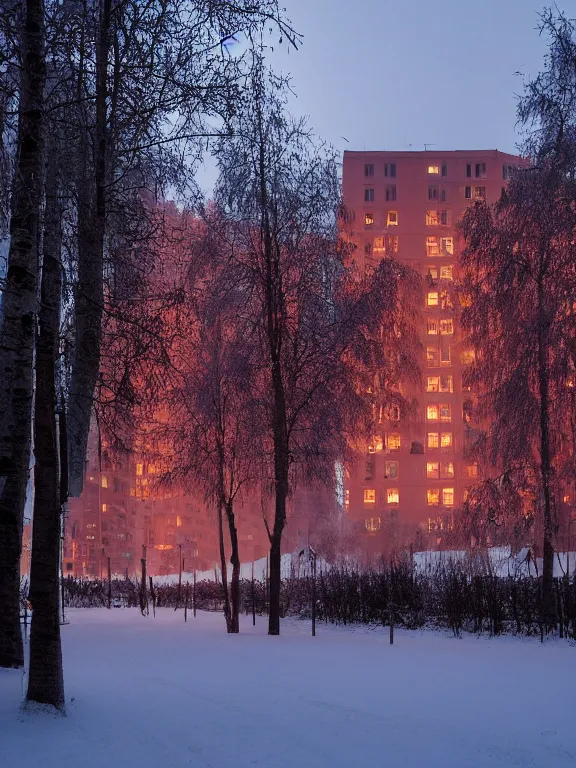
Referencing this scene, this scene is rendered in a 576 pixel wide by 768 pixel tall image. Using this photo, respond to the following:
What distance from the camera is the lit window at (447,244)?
77562mm

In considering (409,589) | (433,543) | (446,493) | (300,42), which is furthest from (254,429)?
(446,493)

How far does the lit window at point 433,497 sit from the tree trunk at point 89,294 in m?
64.0

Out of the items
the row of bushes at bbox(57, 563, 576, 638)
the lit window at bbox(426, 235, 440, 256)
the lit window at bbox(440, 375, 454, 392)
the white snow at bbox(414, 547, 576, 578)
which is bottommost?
the row of bushes at bbox(57, 563, 576, 638)

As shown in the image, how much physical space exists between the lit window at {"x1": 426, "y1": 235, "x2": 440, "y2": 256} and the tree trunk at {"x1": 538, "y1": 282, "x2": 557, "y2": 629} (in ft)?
197

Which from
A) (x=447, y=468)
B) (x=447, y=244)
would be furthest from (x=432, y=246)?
(x=447, y=468)

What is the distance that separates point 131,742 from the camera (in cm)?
669

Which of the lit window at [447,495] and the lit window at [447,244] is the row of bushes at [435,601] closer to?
the lit window at [447,495]

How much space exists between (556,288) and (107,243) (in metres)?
11.1

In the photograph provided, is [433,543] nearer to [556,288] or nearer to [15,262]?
[556,288]

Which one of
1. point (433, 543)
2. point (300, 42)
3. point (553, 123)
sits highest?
point (553, 123)

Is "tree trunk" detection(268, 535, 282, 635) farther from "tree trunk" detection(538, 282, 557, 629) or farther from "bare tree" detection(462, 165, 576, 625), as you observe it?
"tree trunk" detection(538, 282, 557, 629)

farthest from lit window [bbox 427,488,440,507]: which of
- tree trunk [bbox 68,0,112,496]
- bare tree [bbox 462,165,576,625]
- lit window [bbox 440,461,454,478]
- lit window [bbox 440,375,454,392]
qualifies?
tree trunk [bbox 68,0,112,496]

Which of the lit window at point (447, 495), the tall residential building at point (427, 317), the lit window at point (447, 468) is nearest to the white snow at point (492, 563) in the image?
the tall residential building at point (427, 317)

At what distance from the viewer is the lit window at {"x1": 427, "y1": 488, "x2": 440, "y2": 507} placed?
240ft
